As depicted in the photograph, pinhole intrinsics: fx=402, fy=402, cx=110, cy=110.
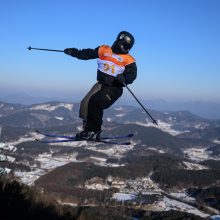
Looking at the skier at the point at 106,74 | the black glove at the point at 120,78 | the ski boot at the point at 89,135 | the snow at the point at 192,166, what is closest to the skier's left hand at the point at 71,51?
the skier at the point at 106,74

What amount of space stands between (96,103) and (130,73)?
5.65 feet

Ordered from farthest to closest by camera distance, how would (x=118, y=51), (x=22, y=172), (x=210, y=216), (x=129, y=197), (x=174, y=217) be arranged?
(x=22, y=172) → (x=129, y=197) → (x=210, y=216) → (x=174, y=217) → (x=118, y=51)

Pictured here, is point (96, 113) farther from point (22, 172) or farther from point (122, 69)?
point (22, 172)

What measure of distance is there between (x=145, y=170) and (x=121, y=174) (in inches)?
623

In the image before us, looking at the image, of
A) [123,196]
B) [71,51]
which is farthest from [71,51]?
[123,196]

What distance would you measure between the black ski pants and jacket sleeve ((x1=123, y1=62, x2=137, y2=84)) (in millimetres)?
679

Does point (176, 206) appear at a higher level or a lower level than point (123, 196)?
higher

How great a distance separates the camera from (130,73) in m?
14.2

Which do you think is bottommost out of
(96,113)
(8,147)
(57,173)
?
(57,173)

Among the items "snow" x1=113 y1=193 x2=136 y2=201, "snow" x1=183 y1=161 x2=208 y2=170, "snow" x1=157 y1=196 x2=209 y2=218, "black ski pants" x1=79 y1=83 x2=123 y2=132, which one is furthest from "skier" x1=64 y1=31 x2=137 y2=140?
"snow" x1=183 y1=161 x2=208 y2=170

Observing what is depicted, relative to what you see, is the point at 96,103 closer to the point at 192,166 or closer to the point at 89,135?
the point at 89,135

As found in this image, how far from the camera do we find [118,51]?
1418cm

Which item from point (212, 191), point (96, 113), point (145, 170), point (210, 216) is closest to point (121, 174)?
point (145, 170)

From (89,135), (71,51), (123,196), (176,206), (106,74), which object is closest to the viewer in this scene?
(106,74)
